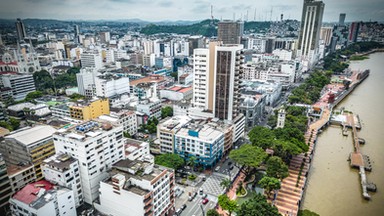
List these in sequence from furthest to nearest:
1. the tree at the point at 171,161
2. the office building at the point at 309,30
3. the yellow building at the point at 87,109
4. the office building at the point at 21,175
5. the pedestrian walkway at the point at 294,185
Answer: the office building at the point at 309,30
the yellow building at the point at 87,109
the tree at the point at 171,161
the pedestrian walkway at the point at 294,185
the office building at the point at 21,175

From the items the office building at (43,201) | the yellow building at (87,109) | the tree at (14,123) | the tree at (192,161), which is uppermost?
the yellow building at (87,109)

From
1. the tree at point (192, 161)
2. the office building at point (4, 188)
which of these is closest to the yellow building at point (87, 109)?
the office building at point (4, 188)

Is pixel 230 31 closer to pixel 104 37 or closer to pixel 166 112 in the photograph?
pixel 166 112

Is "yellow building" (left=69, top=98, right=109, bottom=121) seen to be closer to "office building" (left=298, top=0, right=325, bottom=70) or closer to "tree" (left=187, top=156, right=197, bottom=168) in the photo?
"tree" (left=187, top=156, right=197, bottom=168)

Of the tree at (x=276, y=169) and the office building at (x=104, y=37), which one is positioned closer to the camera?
the tree at (x=276, y=169)

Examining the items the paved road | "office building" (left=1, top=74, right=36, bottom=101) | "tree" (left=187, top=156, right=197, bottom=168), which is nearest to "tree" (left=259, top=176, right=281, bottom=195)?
the paved road

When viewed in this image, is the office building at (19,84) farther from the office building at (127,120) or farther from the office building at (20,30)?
the office building at (20,30)

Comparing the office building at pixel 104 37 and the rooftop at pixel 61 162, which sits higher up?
the office building at pixel 104 37

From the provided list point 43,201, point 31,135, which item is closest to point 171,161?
point 43,201
